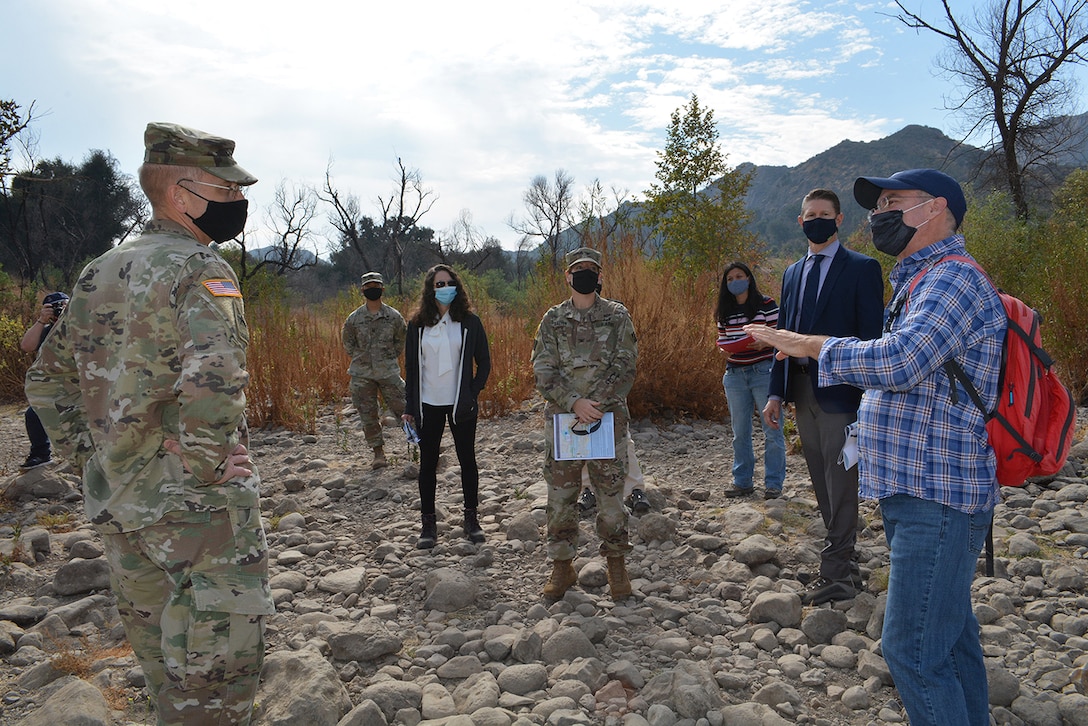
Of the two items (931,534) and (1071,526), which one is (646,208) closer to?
(1071,526)

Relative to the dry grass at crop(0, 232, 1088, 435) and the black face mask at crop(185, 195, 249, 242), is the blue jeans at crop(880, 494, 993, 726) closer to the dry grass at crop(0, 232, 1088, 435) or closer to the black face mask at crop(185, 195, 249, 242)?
the black face mask at crop(185, 195, 249, 242)

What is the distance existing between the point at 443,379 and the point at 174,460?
2913mm

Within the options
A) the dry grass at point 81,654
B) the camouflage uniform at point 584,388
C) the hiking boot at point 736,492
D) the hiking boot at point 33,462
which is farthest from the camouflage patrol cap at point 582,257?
the hiking boot at point 33,462

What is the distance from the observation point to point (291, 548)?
507 centimetres

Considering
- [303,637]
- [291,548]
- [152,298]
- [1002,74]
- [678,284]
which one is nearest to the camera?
[152,298]

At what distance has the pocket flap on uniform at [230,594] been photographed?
187cm

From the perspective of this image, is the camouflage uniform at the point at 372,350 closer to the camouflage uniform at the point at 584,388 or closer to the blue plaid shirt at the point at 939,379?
the camouflage uniform at the point at 584,388

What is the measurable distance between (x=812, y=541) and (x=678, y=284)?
489cm

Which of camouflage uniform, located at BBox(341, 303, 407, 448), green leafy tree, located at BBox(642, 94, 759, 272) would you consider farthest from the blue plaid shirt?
green leafy tree, located at BBox(642, 94, 759, 272)

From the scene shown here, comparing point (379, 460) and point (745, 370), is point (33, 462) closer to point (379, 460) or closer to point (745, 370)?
point (379, 460)

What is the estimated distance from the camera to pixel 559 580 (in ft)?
13.1

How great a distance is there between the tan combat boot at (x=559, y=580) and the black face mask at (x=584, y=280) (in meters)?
1.57

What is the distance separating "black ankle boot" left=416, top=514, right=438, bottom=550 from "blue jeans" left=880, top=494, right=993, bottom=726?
3.40m

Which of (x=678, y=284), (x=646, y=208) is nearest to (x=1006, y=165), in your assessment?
(x=646, y=208)
